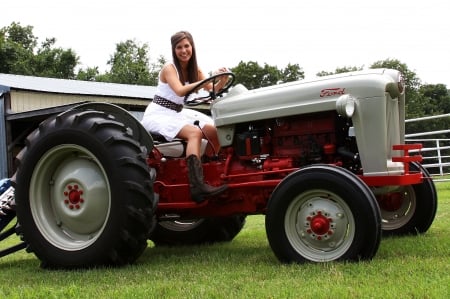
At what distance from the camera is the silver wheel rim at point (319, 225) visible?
154 inches

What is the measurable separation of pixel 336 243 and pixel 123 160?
1.70m

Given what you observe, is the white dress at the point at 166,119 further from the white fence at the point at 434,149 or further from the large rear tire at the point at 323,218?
the white fence at the point at 434,149

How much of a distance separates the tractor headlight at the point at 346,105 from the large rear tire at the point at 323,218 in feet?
1.55

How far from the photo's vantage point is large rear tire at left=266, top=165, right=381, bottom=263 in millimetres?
3779

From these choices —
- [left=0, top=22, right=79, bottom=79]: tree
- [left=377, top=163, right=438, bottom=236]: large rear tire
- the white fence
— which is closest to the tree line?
[left=0, top=22, right=79, bottom=79]: tree

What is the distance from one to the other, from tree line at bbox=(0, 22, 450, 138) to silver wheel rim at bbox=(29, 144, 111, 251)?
1388 inches

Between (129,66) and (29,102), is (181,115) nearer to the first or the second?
(29,102)

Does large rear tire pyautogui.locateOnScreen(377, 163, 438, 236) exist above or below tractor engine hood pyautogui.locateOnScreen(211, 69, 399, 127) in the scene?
below

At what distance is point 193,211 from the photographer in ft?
16.5

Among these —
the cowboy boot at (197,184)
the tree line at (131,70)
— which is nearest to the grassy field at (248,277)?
the cowboy boot at (197,184)

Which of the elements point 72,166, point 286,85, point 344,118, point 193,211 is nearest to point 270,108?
point 286,85

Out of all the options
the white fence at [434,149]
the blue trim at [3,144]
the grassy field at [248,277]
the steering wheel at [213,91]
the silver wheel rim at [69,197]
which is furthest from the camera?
the blue trim at [3,144]

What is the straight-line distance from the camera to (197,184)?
471cm

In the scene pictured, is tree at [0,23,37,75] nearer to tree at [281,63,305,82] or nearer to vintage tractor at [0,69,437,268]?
tree at [281,63,305,82]
